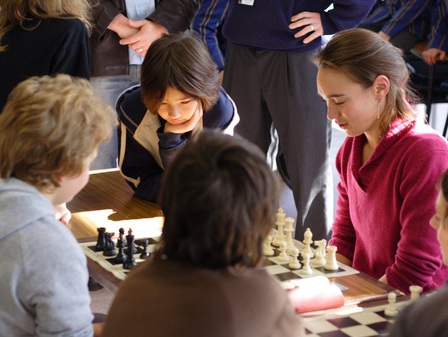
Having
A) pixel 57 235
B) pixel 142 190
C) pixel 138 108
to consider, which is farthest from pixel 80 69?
pixel 57 235

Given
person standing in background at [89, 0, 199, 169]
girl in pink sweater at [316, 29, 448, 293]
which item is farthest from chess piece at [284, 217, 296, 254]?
person standing in background at [89, 0, 199, 169]

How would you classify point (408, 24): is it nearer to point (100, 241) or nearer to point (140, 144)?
point (140, 144)

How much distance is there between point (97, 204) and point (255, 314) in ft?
4.88

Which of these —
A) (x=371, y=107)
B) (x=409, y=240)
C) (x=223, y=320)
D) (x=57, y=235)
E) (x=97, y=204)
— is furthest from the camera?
(x=97, y=204)

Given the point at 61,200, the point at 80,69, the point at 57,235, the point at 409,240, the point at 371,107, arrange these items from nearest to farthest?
the point at 57,235, the point at 61,200, the point at 409,240, the point at 371,107, the point at 80,69

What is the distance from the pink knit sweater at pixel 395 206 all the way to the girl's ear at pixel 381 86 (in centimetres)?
10

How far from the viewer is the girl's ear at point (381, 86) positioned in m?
2.45

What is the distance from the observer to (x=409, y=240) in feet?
7.54

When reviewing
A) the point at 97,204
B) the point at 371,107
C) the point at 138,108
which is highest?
the point at 371,107

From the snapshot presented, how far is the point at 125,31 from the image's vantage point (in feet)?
12.6

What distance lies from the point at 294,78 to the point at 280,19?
259mm

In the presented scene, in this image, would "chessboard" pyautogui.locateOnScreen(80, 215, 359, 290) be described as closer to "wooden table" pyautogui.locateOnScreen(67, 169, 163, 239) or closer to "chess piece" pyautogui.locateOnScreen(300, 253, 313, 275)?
"chess piece" pyautogui.locateOnScreen(300, 253, 313, 275)

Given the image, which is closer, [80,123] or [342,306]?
[80,123]

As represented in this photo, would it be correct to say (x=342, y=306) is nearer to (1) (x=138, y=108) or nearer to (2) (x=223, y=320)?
(2) (x=223, y=320)
